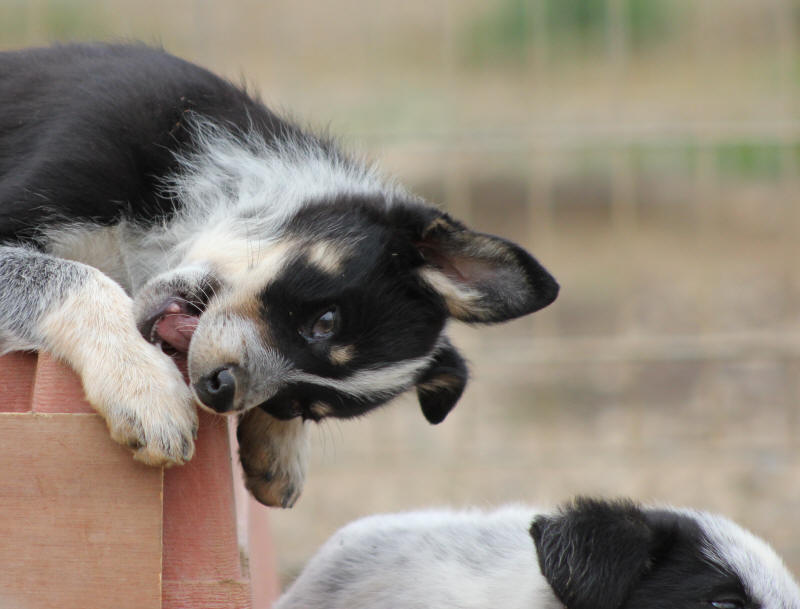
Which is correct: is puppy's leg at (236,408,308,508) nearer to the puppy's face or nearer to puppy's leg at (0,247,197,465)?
the puppy's face

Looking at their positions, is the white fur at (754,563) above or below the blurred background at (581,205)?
above

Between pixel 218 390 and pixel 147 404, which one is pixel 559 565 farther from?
pixel 147 404

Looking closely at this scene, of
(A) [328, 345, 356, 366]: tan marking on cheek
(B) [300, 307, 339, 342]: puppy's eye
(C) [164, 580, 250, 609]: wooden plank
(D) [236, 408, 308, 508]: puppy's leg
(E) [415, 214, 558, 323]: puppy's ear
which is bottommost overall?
(D) [236, 408, 308, 508]: puppy's leg

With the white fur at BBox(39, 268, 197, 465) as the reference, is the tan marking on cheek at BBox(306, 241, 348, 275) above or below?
above

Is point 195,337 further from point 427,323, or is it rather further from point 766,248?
point 766,248

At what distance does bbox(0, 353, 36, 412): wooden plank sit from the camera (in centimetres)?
303

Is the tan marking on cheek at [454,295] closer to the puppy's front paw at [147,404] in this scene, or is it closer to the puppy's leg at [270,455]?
the puppy's leg at [270,455]

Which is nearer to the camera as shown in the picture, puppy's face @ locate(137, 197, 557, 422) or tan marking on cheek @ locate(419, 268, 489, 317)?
puppy's face @ locate(137, 197, 557, 422)

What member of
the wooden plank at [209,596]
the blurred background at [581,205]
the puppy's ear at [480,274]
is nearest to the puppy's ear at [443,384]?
the puppy's ear at [480,274]

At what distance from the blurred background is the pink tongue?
2702 mm

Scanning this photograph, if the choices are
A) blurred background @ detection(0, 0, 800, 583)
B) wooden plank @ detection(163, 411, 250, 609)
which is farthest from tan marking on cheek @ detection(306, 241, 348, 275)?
blurred background @ detection(0, 0, 800, 583)

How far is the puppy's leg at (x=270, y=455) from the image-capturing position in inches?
149

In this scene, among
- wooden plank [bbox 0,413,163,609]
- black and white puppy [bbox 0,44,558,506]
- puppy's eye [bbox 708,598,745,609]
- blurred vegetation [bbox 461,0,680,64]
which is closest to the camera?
wooden plank [bbox 0,413,163,609]

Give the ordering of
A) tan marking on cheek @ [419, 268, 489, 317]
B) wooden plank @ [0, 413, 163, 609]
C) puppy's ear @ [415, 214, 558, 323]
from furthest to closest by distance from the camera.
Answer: tan marking on cheek @ [419, 268, 489, 317] < puppy's ear @ [415, 214, 558, 323] < wooden plank @ [0, 413, 163, 609]
